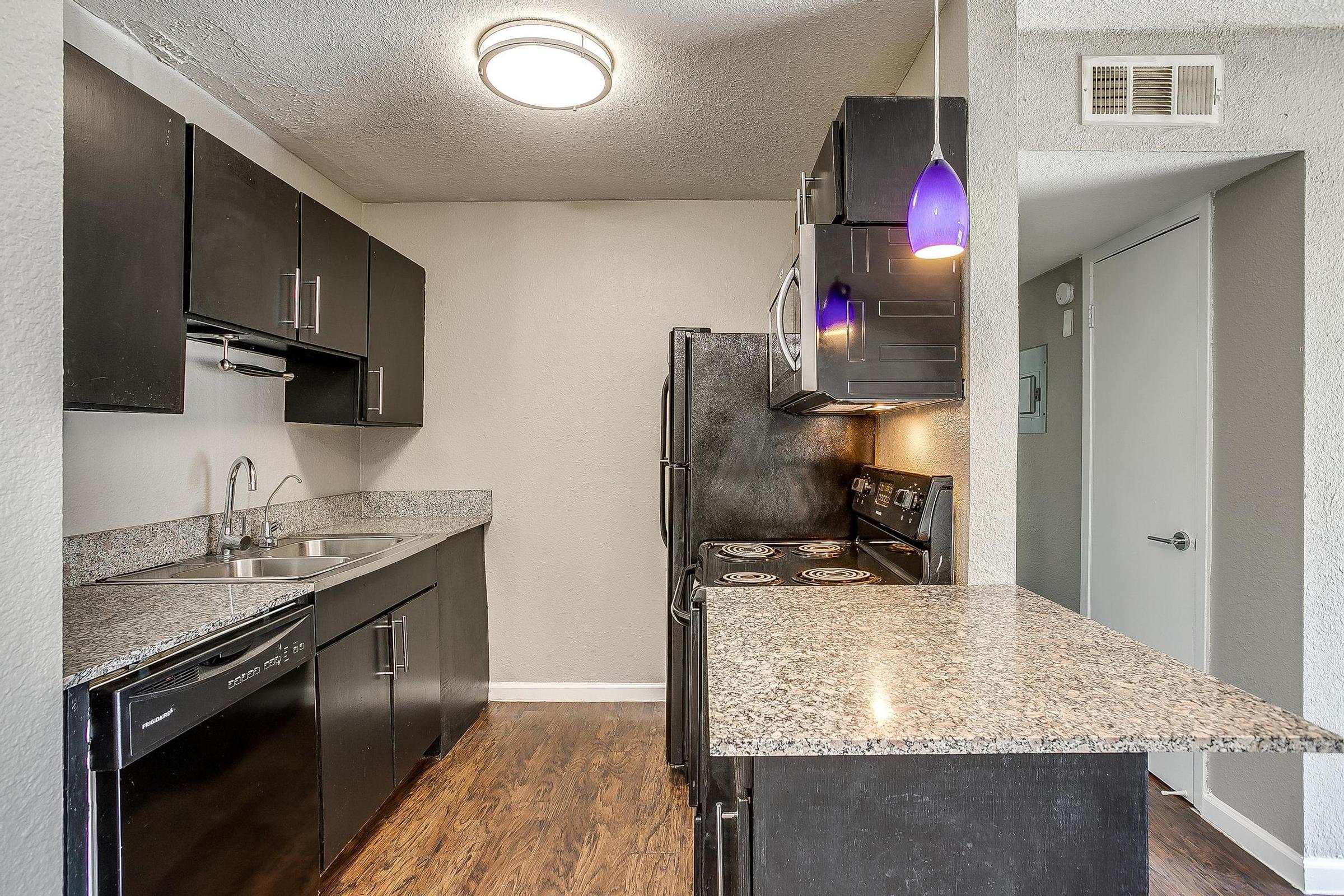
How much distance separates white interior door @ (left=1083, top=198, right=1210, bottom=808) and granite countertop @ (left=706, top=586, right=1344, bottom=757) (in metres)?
1.32

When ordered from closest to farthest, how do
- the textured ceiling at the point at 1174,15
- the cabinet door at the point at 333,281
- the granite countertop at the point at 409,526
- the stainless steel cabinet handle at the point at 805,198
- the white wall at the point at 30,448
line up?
the white wall at the point at 30,448 < the textured ceiling at the point at 1174,15 < the stainless steel cabinet handle at the point at 805,198 < the cabinet door at the point at 333,281 < the granite countertop at the point at 409,526

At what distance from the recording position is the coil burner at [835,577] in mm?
1970

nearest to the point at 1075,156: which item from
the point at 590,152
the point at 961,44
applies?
the point at 961,44

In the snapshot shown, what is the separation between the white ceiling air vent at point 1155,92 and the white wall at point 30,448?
239 cm

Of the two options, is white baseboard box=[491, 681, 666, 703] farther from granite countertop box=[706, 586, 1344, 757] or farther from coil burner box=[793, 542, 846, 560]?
granite countertop box=[706, 586, 1344, 757]

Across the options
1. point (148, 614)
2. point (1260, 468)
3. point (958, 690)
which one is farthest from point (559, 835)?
point (1260, 468)

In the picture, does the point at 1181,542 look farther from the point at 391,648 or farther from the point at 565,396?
the point at 391,648

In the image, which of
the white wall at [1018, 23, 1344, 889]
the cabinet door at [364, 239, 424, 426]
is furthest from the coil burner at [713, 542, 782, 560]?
the cabinet door at [364, 239, 424, 426]

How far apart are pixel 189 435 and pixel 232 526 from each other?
0.35 m

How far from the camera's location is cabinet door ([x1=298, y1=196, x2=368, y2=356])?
230cm

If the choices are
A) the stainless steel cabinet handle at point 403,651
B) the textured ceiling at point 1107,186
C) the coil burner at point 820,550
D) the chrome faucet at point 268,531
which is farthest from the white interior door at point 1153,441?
the chrome faucet at point 268,531

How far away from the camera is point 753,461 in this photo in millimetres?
2682

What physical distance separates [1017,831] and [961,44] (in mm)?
1856

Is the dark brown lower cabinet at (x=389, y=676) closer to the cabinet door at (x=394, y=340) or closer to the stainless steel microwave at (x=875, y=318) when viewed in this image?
the cabinet door at (x=394, y=340)
